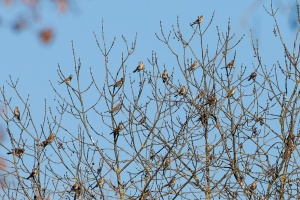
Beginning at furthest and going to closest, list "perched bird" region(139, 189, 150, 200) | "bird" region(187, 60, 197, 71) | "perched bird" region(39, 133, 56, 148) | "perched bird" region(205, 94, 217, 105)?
"bird" region(187, 60, 197, 71) < "perched bird" region(205, 94, 217, 105) < "perched bird" region(39, 133, 56, 148) < "perched bird" region(139, 189, 150, 200)

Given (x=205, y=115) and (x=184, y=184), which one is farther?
(x=205, y=115)

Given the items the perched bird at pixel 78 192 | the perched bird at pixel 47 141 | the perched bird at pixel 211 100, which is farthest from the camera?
the perched bird at pixel 211 100

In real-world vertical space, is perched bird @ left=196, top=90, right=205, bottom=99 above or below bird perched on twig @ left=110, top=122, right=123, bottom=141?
above

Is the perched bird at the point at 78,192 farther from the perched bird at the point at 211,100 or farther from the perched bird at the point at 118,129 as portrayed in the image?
the perched bird at the point at 211,100

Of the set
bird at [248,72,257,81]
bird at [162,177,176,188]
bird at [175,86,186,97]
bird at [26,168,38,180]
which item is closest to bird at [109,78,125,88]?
bird at [175,86,186,97]

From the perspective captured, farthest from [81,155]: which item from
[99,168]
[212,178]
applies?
[212,178]

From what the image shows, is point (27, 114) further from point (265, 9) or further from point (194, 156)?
point (265, 9)

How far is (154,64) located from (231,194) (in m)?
2.26

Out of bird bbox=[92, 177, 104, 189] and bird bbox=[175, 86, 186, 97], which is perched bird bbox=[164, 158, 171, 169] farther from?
bird bbox=[175, 86, 186, 97]

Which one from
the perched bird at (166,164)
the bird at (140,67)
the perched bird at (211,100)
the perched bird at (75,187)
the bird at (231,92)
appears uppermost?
the bird at (140,67)

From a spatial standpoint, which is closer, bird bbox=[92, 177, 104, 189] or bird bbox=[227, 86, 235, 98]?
bird bbox=[92, 177, 104, 189]

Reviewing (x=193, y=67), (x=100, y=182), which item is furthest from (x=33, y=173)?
(x=193, y=67)

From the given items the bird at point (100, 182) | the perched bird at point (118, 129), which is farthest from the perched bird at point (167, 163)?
the bird at point (100, 182)

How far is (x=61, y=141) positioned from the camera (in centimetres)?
1116
